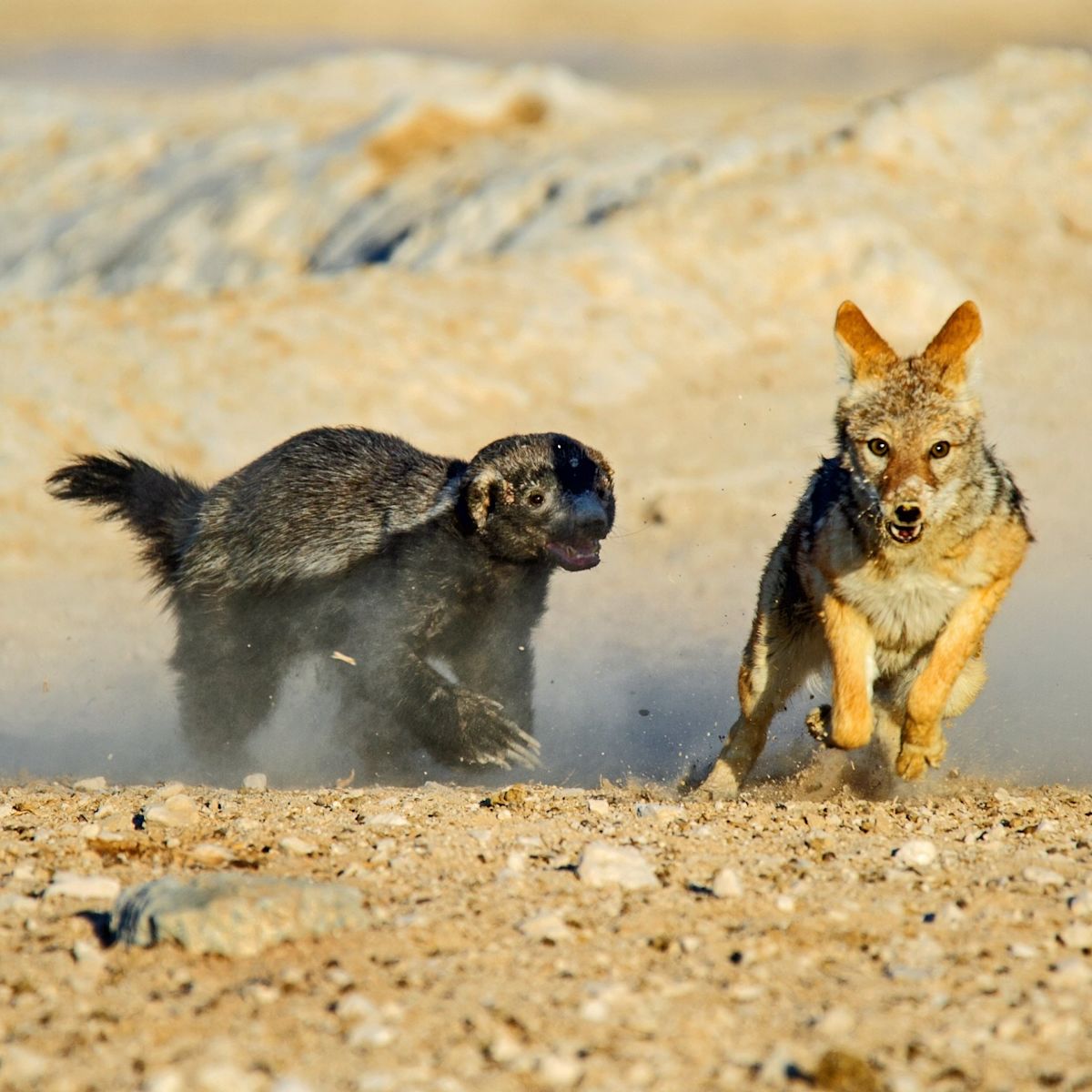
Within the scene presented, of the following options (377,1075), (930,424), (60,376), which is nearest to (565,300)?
(60,376)

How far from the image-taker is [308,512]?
28.8ft

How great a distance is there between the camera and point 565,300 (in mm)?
16516

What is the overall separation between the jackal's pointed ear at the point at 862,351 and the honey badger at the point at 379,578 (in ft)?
7.43

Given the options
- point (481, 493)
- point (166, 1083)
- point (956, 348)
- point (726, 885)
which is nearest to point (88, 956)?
point (166, 1083)

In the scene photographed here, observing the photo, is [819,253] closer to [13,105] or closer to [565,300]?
→ [565,300]

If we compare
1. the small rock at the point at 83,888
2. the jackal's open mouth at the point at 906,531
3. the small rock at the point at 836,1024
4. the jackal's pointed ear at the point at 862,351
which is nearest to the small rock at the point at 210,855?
the small rock at the point at 83,888

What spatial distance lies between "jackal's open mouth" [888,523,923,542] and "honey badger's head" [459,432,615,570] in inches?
102

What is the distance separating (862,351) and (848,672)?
1387mm

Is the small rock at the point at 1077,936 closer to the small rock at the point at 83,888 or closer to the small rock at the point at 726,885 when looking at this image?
the small rock at the point at 726,885

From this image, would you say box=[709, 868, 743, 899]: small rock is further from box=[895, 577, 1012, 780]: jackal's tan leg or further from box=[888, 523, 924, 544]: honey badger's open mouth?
box=[895, 577, 1012, 780]: jackal's tan leg

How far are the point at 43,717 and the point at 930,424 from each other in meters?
5.96

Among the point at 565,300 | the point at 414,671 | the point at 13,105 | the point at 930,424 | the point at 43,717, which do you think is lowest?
the point at 43,717

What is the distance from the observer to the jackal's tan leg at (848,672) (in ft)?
21.4

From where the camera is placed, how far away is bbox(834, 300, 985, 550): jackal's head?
6.17 metres
